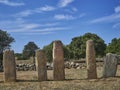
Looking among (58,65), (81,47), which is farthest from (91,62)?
(81,47)

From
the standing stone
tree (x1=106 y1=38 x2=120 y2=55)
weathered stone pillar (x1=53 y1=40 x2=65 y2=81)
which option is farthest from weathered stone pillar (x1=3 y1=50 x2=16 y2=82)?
tree (x1=106 y1=38 x2=120 y2=55)

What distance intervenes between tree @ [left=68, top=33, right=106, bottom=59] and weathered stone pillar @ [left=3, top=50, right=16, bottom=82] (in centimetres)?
6327

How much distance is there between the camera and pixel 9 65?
2611 cm

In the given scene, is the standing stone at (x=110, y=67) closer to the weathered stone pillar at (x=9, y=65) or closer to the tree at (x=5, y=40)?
the weathered stone pillar at (x=9, y=65)

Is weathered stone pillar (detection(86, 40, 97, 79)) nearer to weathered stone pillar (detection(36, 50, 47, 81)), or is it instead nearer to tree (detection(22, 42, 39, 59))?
weathered stone pillar (detection(36, 50, 47, 81))

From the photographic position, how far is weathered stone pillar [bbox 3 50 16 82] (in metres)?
26.1

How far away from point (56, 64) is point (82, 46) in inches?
2557

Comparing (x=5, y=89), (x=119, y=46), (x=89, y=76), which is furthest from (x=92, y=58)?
(x=119, y=46)

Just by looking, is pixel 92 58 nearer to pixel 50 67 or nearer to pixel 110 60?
pixel 110 60

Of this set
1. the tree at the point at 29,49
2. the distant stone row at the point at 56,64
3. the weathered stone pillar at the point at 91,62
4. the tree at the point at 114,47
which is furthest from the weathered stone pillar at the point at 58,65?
the tree at the point at 29,49

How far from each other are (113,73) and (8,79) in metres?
8.10

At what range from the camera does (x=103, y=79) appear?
1000 inches

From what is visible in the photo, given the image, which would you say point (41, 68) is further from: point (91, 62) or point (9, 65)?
point (91, 62)

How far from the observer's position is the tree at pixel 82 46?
8996 cm
